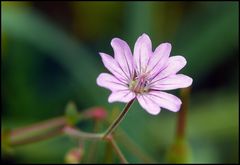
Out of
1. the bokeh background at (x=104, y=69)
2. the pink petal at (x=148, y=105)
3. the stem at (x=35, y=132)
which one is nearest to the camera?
the pink petal at (x=148, y=105)

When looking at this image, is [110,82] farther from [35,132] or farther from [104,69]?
[104,69]

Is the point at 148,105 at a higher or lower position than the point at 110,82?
lower

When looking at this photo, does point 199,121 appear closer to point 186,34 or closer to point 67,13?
point 186,34

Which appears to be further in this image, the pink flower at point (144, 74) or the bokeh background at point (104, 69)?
the bokeh background at point (104, 69)

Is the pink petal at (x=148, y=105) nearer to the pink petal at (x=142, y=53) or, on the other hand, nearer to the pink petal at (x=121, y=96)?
the pink petal at (x=121, y=96)

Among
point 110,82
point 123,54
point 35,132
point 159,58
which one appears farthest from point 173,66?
point 35,132

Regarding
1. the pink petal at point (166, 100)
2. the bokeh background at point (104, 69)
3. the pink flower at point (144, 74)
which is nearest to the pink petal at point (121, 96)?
the pink flower at point (144, 74)
